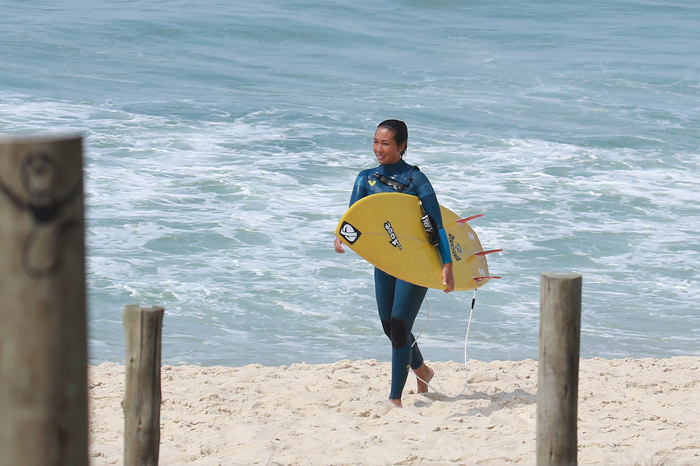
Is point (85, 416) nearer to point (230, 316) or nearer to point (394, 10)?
point (230, 316)

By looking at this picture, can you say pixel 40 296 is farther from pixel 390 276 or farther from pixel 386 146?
pixel 390 276

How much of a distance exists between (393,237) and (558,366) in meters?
2.33

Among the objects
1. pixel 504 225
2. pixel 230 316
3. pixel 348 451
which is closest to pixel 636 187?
pixel 504 225

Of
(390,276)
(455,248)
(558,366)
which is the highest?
(558,366)

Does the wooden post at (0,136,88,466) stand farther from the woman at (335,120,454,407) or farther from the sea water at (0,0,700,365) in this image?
the sea water at (0,0,700,365)

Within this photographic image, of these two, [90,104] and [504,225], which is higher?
[90,104]

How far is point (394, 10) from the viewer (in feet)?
107

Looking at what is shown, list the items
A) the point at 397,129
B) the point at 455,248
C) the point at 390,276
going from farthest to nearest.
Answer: the point at 455,248 → the point at 390,276 → the point at 397,129

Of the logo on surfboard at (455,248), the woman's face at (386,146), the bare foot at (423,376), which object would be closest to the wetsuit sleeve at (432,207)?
the woman's face at (386,146)

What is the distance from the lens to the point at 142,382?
135 inches

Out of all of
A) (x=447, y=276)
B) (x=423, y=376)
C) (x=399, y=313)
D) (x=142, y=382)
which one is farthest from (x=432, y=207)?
(x=142, y=382)

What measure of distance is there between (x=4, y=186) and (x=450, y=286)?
4.08 meters

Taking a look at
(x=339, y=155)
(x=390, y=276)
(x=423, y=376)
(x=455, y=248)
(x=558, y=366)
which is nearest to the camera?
(x=558, y=366)

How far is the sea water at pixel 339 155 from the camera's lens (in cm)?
905
